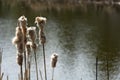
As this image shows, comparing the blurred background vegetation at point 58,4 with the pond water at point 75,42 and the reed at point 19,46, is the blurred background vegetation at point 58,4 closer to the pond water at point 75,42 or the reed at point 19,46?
the pond water at point 75,42

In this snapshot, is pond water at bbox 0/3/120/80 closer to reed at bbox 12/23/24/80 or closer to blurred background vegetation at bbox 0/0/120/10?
blurred background vegetation at bbox 0/0/120/10

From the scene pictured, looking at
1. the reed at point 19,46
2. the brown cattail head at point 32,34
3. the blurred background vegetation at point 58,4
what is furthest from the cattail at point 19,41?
the blurred background vegetation at point 58,4

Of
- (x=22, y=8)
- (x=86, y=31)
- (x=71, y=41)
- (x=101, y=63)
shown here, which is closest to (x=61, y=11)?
(x=22, y=8)

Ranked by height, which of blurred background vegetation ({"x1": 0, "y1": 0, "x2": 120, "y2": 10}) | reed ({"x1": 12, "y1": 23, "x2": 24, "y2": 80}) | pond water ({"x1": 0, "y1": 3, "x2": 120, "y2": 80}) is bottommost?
blurred background vegetation ({"x1": 0, "y1": 0, "x2": 120, "y2": 10})

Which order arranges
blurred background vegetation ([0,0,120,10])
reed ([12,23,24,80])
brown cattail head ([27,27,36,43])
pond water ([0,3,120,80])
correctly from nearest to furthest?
reed ([12,23,24,80]), brown cattail head ([27,27,36,43]), pond water ([0,3,120,80]), blurred background vegetation ([0,0,120,10])

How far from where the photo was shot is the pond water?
15688mm

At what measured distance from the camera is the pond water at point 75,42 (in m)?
15.7

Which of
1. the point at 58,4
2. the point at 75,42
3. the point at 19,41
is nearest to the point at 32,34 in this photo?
the point at 19,41

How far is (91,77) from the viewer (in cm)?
1488

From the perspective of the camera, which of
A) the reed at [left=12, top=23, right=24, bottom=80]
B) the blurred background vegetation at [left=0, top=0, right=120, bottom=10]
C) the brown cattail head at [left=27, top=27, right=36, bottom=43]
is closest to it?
the reed at [left=12, top=23, right=24, bottom=80]

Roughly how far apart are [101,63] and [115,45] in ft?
15.3

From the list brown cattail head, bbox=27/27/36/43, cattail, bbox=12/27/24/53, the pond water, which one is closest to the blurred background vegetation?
the pond water

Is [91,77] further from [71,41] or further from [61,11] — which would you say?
[61,11]

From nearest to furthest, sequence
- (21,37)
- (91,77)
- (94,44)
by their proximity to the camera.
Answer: (21,37) → (91,77) → (94,44)
